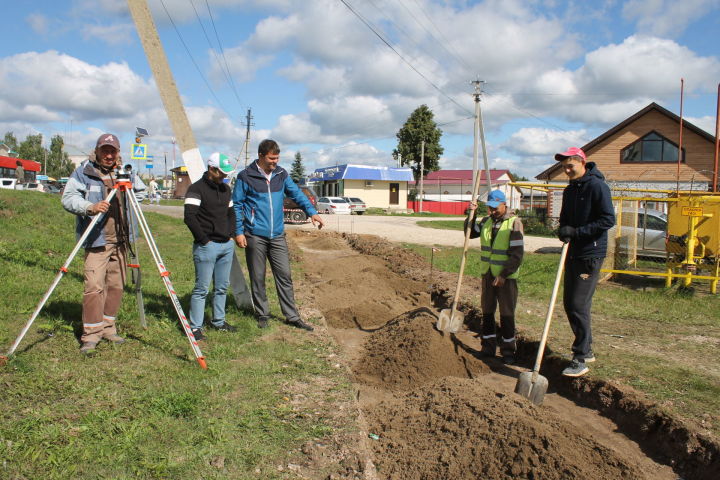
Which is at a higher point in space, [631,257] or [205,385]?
[631,257]

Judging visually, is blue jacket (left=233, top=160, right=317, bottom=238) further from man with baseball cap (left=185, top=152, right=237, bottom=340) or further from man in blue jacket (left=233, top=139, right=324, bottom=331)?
man with baseball cap (left=185, top=152, right=237, bottom=340)

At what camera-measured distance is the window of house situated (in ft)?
102

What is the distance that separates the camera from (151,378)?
4.13 metres

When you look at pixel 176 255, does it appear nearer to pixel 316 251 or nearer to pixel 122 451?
pixel 316 251

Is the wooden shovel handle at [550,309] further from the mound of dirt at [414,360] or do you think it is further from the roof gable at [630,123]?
the roof gable at [630,123]

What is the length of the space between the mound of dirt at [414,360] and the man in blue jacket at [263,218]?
1032 mm

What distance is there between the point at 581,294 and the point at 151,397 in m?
3.75

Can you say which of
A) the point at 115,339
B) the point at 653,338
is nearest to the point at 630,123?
the point at 653,338

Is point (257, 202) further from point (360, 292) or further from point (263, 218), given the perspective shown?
point (360, 292)

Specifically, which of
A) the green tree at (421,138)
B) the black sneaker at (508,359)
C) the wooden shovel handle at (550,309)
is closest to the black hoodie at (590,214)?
the wooden shovel handle at (550,309)

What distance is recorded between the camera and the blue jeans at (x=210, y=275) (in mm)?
5301

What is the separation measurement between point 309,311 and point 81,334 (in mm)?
2918

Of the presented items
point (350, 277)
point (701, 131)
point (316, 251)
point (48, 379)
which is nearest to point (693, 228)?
point (350, 277)

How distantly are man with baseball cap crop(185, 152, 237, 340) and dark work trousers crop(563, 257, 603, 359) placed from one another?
11.3 feet
